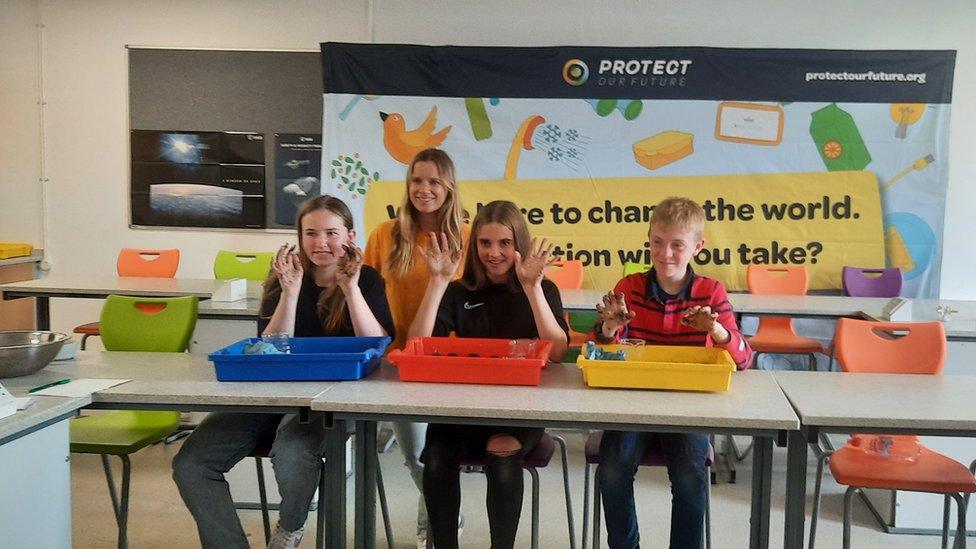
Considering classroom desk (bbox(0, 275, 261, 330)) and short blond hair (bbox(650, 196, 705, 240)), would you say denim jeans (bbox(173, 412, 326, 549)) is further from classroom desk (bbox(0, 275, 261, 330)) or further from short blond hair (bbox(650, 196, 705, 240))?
classroom desk (bbox(0, 275, 261, 330))

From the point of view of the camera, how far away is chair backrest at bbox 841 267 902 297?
499cm

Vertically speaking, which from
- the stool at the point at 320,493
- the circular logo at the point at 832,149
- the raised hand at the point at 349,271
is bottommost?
the stool at the point at 320,493

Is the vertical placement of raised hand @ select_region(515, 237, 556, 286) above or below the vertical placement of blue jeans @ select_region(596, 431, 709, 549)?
above

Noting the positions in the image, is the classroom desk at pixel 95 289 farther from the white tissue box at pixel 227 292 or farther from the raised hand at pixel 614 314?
the raised hand at pixel 614 314

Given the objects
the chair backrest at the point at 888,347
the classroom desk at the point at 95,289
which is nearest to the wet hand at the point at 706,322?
the chair backrest at the point at 888,347

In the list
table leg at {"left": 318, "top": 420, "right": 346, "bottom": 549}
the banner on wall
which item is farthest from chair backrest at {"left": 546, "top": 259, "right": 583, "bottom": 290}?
table leg at {"left": 318, "top": 420, "right": 346, "bottom": 549}

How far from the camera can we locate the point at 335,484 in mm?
2068

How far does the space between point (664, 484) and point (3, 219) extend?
4952 millimetres

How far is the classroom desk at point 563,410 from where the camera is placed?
1868mm

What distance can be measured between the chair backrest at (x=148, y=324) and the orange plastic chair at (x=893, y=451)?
84.4 inches

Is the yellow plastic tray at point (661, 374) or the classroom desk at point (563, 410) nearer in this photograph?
the classroom desk at point (563, 410)

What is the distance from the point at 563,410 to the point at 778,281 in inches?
129

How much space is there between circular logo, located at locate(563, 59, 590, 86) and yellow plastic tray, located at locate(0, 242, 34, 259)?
3.87m

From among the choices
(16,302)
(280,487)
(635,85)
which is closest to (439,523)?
(280,487)
